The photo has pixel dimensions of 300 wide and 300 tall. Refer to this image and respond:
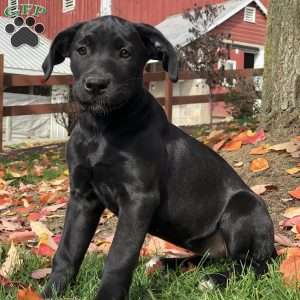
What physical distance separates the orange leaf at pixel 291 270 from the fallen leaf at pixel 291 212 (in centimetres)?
131

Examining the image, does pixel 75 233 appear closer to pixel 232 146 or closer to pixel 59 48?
pixel 59 48

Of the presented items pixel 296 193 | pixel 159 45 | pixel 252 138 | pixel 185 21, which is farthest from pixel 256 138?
pixel 185 21

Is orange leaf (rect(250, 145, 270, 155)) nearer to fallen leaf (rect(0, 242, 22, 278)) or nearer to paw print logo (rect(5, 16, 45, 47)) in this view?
fallen leaf (rect(0, 242, 22, 278))

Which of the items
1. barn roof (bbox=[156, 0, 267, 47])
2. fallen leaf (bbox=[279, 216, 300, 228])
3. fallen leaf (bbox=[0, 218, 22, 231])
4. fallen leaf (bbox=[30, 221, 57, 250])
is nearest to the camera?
fallen leaf (bbox=[30, 221, 57, 250])

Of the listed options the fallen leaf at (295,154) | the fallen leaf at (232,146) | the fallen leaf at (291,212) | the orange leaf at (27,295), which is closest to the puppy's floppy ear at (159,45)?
the orange leaf at (27,295)

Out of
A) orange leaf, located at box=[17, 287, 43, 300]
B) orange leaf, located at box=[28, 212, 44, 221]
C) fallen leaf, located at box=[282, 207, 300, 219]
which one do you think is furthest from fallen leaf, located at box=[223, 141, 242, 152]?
orange leaf, located at box=[17, 287, 43, 300]

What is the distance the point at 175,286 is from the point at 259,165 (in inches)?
100

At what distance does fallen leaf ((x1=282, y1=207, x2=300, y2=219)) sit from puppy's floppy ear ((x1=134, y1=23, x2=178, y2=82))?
1837mm

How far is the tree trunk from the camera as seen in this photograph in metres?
6.12

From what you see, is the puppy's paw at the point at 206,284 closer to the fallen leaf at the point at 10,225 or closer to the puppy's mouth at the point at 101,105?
the puppy's mouth at the point at 101,105

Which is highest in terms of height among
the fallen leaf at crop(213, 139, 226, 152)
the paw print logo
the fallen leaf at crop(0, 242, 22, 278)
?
the paw print logo

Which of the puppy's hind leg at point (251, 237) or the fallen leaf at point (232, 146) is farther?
the fallen leaf at point (232, 146)

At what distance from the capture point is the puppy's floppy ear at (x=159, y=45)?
3.10 m

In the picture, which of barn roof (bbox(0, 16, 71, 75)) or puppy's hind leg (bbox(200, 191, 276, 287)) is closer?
puppy's hind leg (bbox(200, 191, 276, 287))
